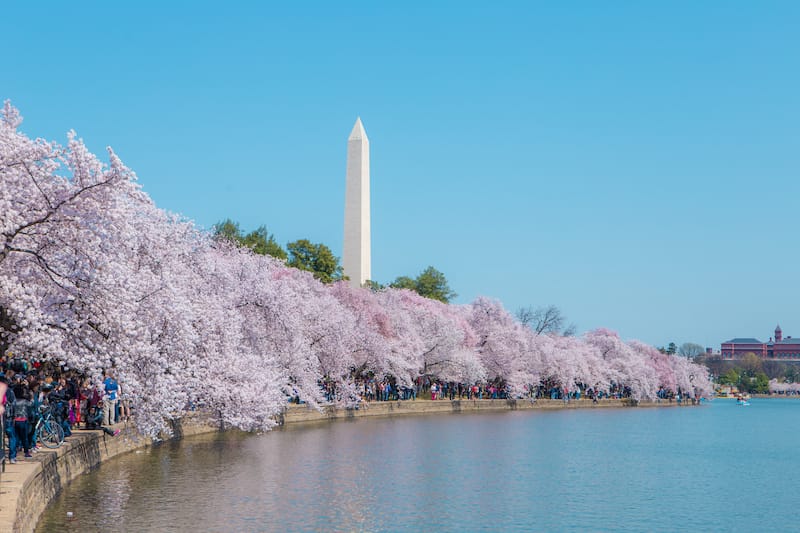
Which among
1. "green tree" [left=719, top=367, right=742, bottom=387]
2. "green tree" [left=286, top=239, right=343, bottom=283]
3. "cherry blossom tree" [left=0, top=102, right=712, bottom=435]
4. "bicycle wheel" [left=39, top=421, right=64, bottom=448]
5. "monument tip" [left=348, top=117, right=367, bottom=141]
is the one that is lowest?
"bicycle wheel" [left=39, top=421, right=64, bottom=448]

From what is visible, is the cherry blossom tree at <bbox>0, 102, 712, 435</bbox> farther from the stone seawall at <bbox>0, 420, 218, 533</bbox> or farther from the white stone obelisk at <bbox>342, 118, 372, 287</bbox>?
the white stone obelisk at <bbox>342, 118, 372, 287</bbox>

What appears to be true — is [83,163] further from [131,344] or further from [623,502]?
[623,502]

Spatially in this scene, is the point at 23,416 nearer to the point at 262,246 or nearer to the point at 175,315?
the point at 175,315

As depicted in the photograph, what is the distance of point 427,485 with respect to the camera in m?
28.9

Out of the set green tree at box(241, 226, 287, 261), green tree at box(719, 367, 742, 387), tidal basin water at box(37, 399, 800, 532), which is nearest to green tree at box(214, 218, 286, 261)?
green tree at box(241, 226, 287, 261)

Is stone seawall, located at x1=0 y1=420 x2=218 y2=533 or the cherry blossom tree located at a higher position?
the cherry blossom tree

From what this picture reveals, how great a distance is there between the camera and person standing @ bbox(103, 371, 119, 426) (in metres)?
27.7

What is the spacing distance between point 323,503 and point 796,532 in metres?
12.5

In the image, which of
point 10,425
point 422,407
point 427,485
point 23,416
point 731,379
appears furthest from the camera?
point 731,379

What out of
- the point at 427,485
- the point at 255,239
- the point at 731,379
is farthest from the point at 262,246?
the point at 731,379

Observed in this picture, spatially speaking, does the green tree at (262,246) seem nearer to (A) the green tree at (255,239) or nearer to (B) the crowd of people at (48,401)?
(A) the green tree at (255,239)

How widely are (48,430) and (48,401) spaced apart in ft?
2.39

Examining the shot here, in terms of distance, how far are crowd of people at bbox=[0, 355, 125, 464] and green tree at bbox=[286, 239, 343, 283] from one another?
158 feet

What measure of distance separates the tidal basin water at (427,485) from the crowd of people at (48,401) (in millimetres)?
1684
